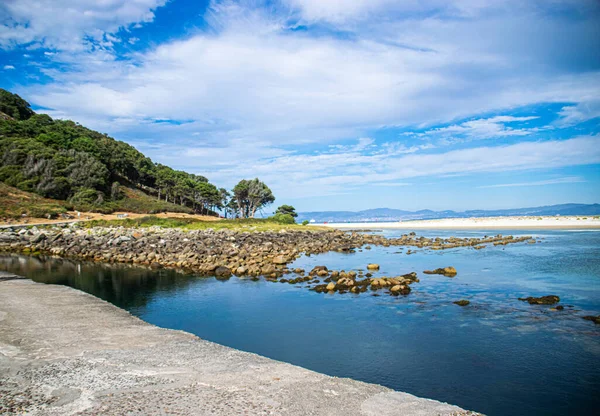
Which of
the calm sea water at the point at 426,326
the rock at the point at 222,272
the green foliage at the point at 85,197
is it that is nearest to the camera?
the calm sea water at the point at 426,326

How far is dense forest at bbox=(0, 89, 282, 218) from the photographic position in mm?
56781

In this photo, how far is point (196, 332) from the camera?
1253 centimetres

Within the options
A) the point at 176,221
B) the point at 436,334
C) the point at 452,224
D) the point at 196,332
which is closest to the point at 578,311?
the point at 436,334

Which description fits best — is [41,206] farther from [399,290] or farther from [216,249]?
[399,290]

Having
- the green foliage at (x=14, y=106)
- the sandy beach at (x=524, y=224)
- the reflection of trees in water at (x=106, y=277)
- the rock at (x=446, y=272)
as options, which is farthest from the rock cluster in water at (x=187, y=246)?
the green foliage at (x=14, y=106)

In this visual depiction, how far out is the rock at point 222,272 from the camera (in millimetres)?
23136

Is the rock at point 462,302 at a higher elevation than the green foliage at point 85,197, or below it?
below

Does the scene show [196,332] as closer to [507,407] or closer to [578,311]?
[507,407]

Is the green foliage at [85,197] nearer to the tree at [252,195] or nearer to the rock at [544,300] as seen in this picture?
the tree at [252,195]

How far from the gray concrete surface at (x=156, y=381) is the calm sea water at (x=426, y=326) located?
1.69 metres

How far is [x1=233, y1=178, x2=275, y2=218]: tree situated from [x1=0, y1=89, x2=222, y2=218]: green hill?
5246 mm

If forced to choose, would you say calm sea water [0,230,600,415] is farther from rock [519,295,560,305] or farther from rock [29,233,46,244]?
rock [29,233,46,244]

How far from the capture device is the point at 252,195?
254 feet

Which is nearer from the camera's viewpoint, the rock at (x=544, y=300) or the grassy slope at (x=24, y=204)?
the rock at (x=544, y=300)
